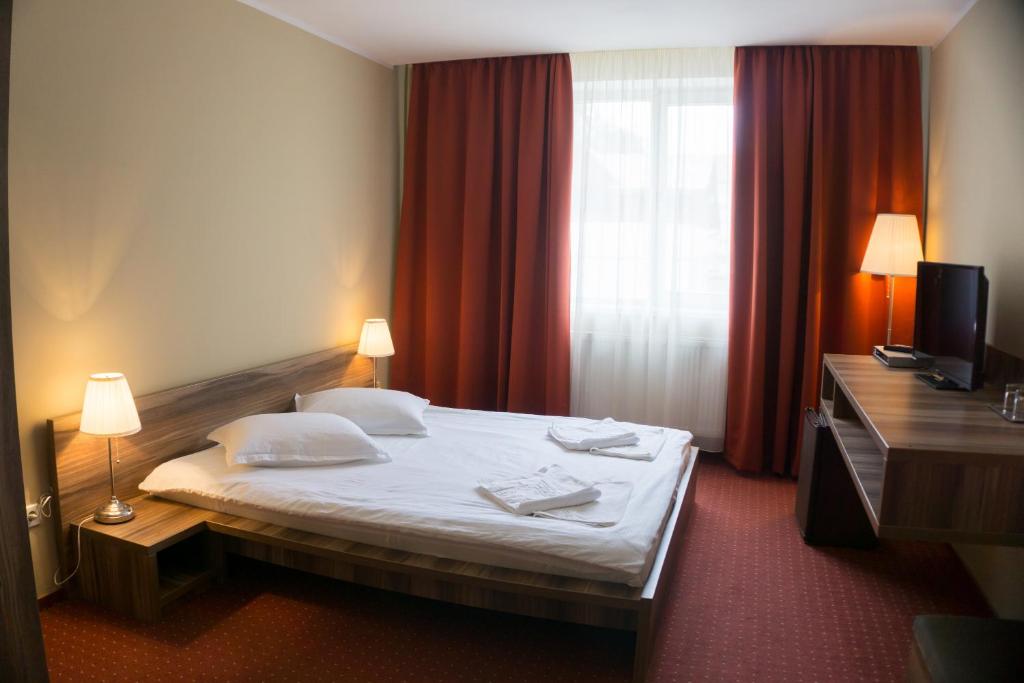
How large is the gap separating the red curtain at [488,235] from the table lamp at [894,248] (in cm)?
171

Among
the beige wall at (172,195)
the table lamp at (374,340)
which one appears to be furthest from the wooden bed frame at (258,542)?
the table lamp at (374,340)

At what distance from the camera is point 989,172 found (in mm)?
3029

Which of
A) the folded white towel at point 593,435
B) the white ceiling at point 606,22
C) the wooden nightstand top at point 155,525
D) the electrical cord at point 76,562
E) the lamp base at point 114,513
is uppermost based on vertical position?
the white ceiling at point 606,22

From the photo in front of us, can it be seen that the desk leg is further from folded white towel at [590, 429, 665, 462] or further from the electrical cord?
the electrical cord

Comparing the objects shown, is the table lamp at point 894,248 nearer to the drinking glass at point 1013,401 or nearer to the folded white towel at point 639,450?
the folded white towel at point 639,450

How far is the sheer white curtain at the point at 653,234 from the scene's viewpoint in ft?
13.9

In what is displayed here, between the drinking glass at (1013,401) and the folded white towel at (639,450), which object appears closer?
the drinking glass at (1013,401)

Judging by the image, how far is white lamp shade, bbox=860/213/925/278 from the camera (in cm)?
369

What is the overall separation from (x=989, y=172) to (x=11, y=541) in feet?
11.6

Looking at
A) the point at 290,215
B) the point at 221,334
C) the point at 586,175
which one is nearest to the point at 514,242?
the point at 586,175

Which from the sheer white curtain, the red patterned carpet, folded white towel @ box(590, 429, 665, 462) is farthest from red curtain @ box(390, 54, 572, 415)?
the red patterned carpet

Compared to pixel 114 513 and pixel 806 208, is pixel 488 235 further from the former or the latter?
pixel 114 513

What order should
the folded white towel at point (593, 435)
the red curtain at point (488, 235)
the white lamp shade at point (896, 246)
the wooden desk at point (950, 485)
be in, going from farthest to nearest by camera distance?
the red curtain at point (488, 235), the white lamp shade at point (896, 246), the folded white towel at point (593, 435), the wooden desk at point (950, 485)

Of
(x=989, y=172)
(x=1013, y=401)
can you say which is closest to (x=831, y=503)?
(x=1013, y=401)
